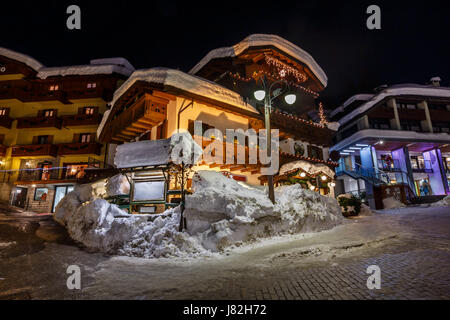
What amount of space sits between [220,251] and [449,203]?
19.6m

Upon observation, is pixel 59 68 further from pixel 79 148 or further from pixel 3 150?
pixel 3 150

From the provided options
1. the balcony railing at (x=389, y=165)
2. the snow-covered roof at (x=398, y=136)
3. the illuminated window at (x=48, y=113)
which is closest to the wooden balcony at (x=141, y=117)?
the illuminated window at (x=48, y=113)

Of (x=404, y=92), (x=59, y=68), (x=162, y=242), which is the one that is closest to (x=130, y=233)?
(x=162, y=242)

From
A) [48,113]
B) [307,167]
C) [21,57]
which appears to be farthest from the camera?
[48,113]

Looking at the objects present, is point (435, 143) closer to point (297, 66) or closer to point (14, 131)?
point (297, 66)

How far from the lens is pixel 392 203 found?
21891mm

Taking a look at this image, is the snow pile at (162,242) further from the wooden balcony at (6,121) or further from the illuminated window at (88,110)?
the wooden balcony at (6,121)

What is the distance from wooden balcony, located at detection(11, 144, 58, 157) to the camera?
82.9ft

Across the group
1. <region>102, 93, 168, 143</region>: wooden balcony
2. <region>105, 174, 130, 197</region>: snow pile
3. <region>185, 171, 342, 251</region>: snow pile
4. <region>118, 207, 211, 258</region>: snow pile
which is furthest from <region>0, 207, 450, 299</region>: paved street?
<region>102, 93, 168, 143</region>: wooden balcony

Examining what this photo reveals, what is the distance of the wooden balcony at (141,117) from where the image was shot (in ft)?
45.2

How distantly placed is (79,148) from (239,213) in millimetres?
25176

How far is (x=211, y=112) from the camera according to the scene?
1575 centimetres

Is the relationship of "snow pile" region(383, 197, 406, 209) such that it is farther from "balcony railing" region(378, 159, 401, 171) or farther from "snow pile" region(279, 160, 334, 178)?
"balcony railing" region(378, 159, 401, 171)
